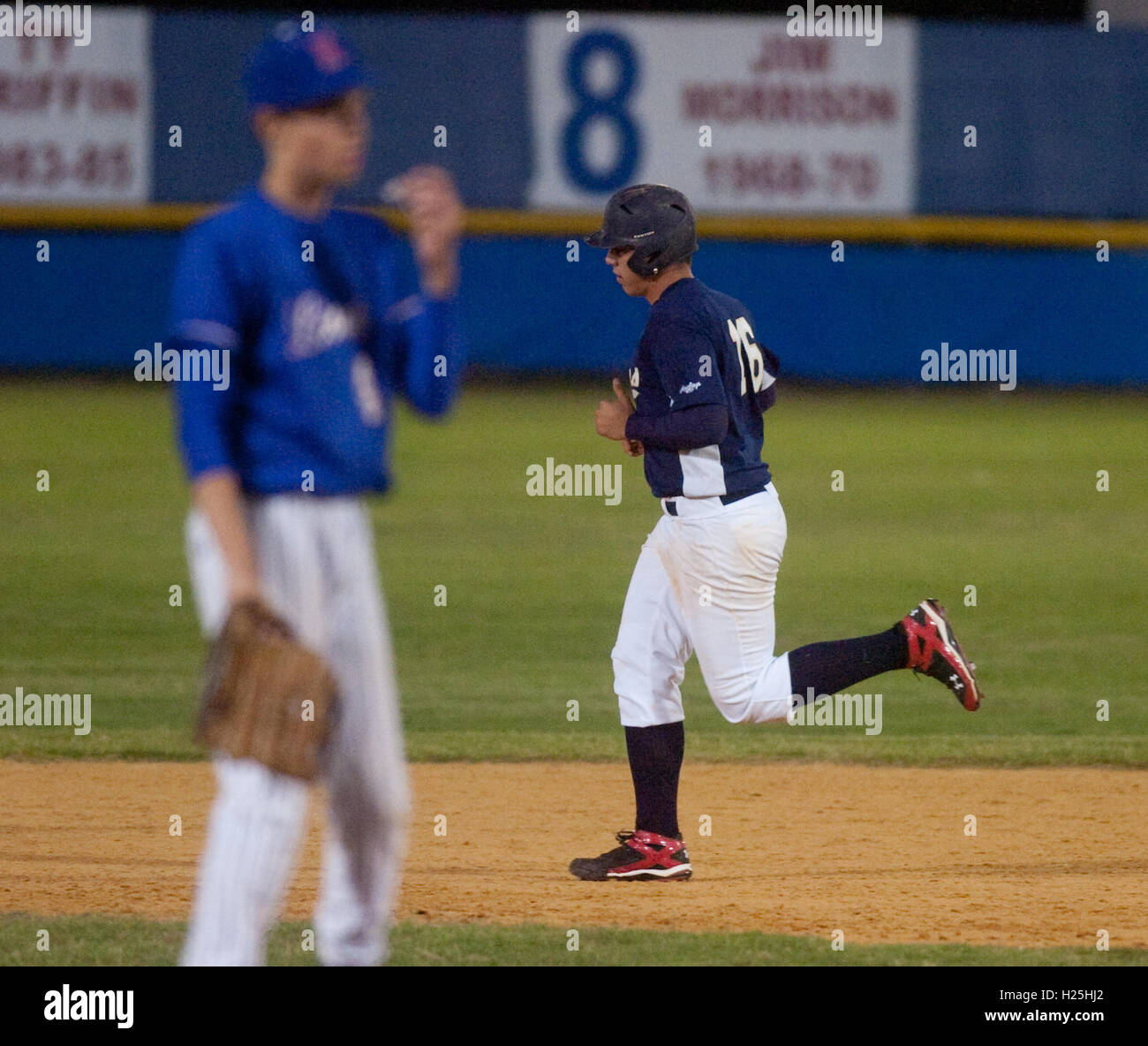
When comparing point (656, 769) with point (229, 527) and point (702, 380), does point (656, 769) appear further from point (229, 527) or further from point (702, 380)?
point (229, 527)

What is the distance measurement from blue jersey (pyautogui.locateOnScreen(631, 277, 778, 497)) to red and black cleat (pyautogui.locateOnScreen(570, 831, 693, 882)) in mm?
1123

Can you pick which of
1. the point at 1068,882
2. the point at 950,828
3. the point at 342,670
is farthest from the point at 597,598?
the point at 342,670

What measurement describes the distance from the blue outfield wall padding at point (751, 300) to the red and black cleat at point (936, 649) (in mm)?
16671

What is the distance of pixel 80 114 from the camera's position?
22516 mm

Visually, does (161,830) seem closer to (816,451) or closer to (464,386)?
(816,451)

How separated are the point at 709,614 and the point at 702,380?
29.4 inches

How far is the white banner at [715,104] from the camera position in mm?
22562

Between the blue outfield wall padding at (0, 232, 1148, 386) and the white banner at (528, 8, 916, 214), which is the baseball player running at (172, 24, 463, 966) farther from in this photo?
the blue outfield wall padding at (0, 232, 1148, 386)

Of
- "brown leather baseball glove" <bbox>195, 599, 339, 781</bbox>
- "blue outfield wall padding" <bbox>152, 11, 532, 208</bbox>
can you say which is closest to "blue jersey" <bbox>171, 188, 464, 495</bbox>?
"brown leather baseball glove" <bbox>195, 599, 339, 781</bbox>

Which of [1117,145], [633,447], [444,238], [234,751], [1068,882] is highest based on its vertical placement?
[1117,145]

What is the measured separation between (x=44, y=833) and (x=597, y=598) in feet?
18.7

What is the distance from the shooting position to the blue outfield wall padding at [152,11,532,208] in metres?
22.7

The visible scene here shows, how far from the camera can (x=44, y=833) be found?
666 centimetres

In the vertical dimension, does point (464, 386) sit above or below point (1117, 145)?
below
